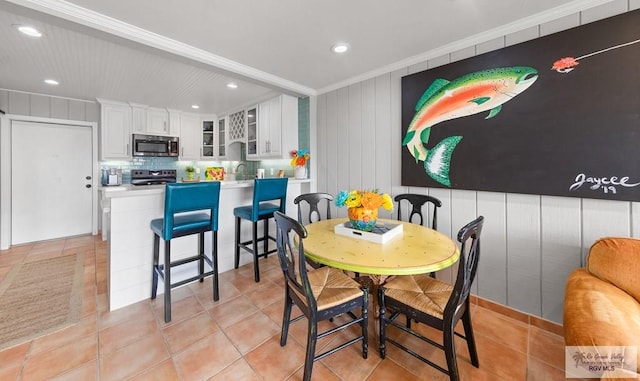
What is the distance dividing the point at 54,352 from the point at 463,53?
153 inches

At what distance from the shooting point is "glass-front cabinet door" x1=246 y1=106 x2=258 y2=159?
406cm

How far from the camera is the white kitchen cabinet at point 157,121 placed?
15.3ft

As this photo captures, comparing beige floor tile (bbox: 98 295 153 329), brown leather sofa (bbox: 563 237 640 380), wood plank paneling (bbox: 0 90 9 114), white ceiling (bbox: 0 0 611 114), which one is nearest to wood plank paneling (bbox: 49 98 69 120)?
wood plank paneling (bbox: 0 90 9 114)

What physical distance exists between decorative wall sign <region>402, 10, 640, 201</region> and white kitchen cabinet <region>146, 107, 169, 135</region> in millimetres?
4733

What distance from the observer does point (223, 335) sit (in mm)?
1822

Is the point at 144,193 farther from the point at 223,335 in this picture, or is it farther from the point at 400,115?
the point at 400,115

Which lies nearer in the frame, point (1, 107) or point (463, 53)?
point (463, 53)

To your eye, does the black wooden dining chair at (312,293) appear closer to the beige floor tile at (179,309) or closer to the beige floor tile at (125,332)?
the beige floor tile at (179,309)

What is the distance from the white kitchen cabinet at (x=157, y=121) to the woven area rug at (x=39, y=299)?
2604 millimetres

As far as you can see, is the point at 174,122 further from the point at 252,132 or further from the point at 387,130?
the point at 387,130

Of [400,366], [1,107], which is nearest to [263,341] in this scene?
[400,366]

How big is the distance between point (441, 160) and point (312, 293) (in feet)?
5.78

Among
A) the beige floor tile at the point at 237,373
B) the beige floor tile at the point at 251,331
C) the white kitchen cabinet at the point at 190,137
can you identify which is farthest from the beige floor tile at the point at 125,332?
the white kitchen cabinet at the point at 190,137

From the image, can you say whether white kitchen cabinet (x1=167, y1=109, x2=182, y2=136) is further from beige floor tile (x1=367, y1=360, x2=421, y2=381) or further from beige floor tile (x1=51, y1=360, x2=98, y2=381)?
beige floor tile (x1=367, y1=360, x2=421, y2=381)
